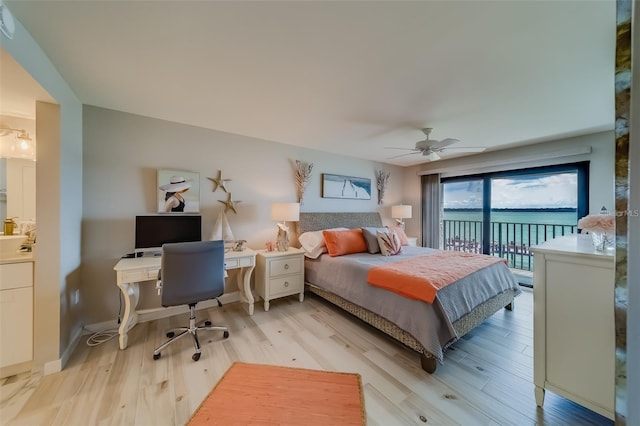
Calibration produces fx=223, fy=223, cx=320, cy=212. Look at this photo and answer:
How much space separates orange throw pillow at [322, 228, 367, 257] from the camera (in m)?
3.11

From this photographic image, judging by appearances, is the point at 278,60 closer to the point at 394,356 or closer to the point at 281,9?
the point at 281,9

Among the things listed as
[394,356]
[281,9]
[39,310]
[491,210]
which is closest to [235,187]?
[39,310]

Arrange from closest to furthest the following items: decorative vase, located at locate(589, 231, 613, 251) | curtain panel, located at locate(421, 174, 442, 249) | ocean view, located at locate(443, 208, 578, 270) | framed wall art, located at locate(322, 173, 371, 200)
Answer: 1. decorative vase, located at locate(589, 231, 613, 251)
2. ocean view, located at locate(443, 208, 578, 270)
3. framed wall art, located at locate(322, 173, 371, 200)
4. curtain panel, located at locate(421, 174, 442, 249)

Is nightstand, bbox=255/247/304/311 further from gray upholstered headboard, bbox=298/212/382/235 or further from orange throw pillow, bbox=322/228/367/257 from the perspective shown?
gray upholstered headboard, bbox=298/212/382/235

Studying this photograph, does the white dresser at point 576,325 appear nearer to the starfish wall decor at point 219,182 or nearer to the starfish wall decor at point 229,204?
the starfish wall decor at point 229,204

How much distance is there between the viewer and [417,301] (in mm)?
1883

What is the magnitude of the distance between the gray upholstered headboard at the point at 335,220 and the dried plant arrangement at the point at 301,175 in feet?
1.25

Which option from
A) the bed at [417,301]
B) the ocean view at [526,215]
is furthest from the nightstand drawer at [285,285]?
the ocean view at [526,215]

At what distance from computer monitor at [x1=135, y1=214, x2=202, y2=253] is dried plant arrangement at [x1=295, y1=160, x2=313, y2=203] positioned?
1.57 meters

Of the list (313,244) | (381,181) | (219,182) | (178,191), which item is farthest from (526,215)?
(178,191)

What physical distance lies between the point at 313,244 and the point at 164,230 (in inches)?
72.8

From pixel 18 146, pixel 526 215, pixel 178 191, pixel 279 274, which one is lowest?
pixel 279 274

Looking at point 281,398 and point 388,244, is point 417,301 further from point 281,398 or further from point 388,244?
point 388,244

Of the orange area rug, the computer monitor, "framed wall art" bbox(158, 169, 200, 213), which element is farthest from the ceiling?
the orange area rug
